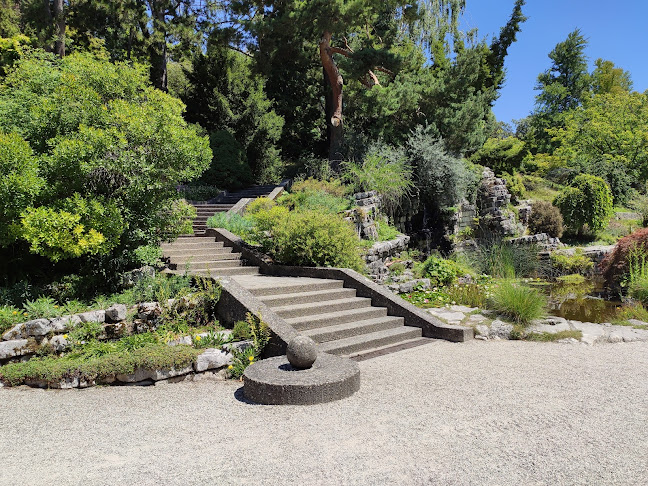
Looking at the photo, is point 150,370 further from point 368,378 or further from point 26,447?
point 368,378

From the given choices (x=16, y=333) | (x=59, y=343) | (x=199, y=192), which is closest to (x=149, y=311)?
(x=59, y=343)

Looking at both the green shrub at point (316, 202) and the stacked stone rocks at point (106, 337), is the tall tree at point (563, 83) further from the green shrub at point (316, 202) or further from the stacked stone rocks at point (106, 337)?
the stacked stone rocks at point (106, 337)

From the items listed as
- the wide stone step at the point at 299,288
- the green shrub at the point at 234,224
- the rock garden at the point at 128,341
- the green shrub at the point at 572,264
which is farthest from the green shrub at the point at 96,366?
the green shrub at the point at 572,264

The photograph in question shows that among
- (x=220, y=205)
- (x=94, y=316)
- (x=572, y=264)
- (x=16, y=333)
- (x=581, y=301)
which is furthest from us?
(x=572, y=264)

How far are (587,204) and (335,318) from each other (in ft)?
45.9

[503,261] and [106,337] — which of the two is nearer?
[106,337]

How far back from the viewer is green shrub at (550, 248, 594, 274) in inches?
579

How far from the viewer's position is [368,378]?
5.23 metres

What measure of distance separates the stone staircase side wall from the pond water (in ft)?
10.8

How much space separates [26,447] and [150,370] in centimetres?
170

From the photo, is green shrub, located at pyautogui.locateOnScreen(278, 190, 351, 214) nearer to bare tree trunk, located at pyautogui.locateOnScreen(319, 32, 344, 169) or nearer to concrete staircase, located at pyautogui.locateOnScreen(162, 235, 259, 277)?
concrete staircase, located at pyautogui.locateOnScreen(162, 235, 259, 277)

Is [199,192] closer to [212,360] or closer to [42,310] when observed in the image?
[42,310]

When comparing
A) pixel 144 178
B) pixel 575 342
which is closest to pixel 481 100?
pixel 575 342

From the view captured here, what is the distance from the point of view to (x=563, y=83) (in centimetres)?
3462
